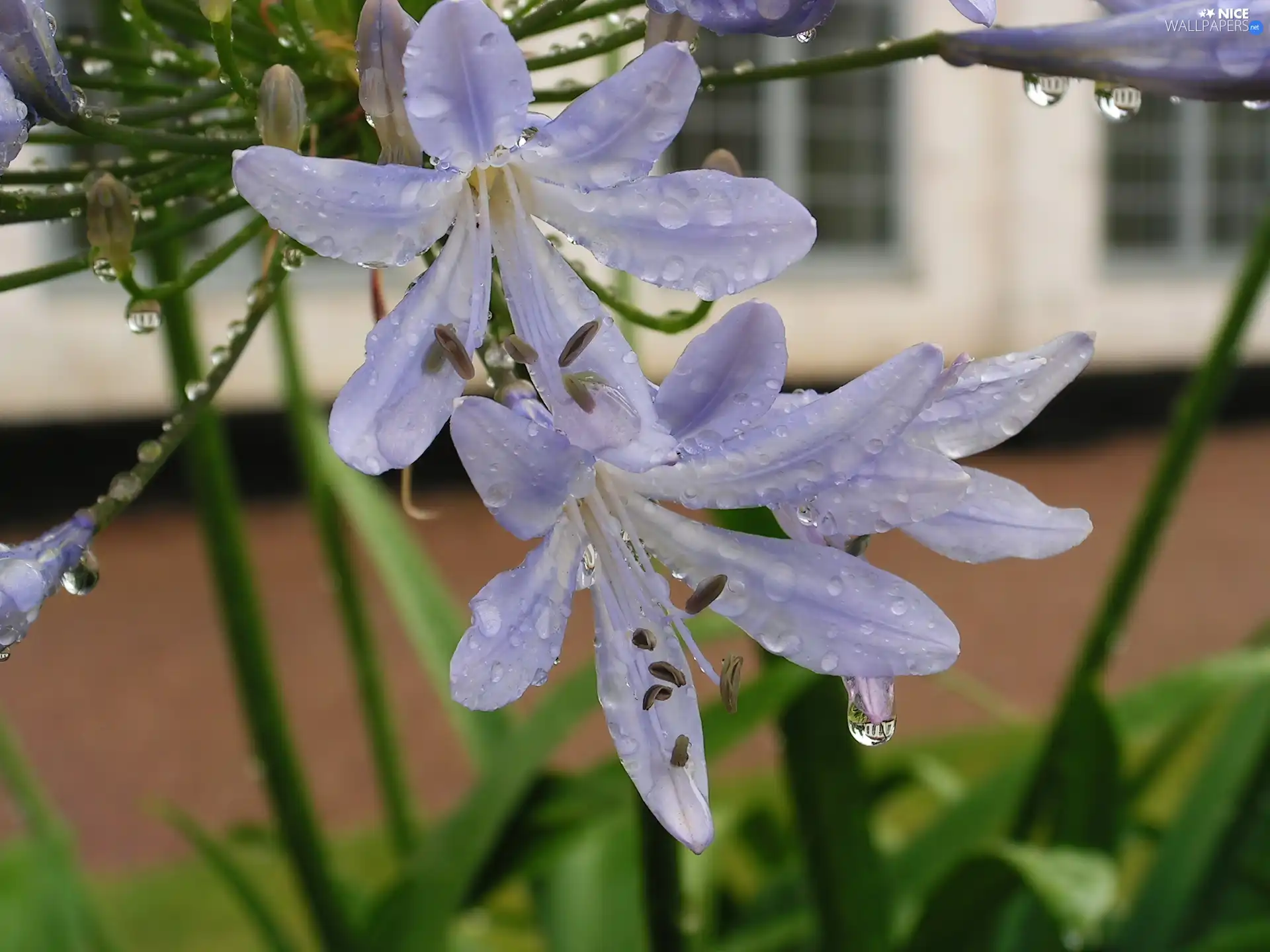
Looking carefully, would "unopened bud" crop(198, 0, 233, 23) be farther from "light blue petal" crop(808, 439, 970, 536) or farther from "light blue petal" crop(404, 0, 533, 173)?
"light blue petal" crop(808, 439, 970, 536)

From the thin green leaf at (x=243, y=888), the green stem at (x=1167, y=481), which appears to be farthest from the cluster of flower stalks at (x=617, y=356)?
the thin green leaf at (x=243, y=888)

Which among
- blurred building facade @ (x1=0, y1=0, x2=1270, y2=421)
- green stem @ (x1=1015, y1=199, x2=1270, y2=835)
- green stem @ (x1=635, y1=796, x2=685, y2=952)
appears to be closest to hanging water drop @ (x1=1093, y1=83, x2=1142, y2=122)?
green stem @ (x1=635, y1=796, x2=685, y2=952)

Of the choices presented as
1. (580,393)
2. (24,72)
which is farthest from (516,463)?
(24,72)

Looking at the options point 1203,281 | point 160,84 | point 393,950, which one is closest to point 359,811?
point 393,950

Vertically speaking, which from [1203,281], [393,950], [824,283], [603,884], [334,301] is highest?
Result: [393,950]

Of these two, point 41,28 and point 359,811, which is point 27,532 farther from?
point 41,28

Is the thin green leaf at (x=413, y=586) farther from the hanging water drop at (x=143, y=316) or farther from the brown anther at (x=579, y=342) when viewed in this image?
the brown anther at (x=579, y=342)
